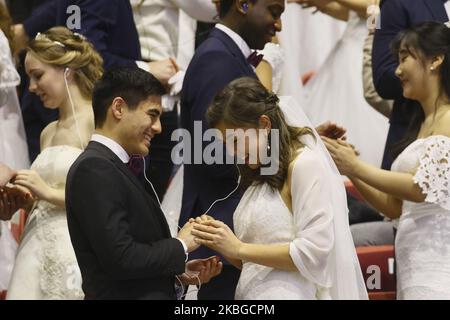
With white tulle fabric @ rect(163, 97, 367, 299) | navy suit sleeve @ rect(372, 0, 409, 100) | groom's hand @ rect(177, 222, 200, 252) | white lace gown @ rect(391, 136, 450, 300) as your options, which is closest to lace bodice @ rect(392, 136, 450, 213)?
white lace gown @ rect(391, 136, 450, 300)

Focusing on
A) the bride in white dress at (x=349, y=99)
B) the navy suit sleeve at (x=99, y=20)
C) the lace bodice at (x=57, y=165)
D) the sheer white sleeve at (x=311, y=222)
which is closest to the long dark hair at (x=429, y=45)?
the sheer white sleeve at (x=311, y=222)

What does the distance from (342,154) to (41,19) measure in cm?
162

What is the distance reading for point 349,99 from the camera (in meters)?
6.98

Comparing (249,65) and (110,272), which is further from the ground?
(249,65)

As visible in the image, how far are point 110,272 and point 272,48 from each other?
6.89 ft

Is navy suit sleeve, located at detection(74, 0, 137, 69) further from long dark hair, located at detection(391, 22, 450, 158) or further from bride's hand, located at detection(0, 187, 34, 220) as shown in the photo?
long dark hair, located at detection(391, 22, 450, 158)

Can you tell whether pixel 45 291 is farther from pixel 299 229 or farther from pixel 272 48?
pixel 272 48

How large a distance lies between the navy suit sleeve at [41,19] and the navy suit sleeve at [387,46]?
1.38 meters

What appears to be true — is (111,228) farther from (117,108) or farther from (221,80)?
(221,80)

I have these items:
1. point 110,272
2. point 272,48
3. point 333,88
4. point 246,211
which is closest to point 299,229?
point 246,211

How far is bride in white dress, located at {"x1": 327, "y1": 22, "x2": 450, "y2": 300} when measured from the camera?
4.67m

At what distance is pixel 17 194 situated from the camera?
4797 mm

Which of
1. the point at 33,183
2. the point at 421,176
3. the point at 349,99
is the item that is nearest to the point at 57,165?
the point at 33,183

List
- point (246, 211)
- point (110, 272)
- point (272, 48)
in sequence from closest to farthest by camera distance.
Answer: point (110, 272), point (246, 211), point (272, 48)
